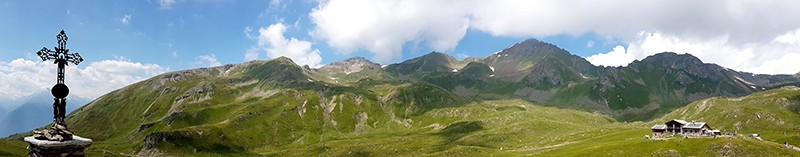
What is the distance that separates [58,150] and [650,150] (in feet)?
406

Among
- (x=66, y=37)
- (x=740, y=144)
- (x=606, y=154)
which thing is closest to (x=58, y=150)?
(x=66, y=37)

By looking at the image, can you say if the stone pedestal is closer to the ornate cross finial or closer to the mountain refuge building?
the ornate cross finial

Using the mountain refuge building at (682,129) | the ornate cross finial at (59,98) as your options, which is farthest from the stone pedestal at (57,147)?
the mountain refuge building at (682,129)

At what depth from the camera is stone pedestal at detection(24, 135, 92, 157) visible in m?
15.2

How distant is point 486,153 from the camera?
541 ft

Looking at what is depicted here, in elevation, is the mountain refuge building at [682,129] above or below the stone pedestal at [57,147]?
below

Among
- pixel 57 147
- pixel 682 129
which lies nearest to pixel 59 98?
pixel 57 147

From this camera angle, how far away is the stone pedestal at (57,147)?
1519 centimetres

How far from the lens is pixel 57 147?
15.4 meters

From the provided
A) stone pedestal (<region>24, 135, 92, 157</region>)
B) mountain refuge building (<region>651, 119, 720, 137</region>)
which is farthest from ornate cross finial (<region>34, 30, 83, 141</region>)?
mountain refuge building (<region>651, 119, 720, 137</region>)

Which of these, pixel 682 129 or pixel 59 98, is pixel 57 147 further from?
pixel 682 129

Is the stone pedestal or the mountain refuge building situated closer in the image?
the stone pedestal

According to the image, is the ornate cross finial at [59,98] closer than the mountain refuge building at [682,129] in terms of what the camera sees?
Yes

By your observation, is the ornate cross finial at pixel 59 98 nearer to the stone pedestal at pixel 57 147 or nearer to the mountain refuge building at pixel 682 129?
the stone pedestal at pixel 57 147
